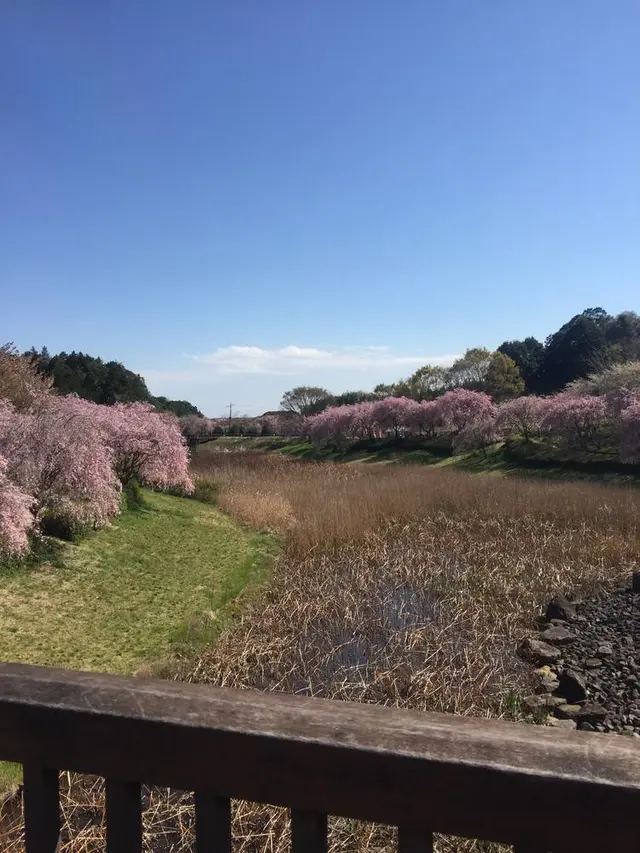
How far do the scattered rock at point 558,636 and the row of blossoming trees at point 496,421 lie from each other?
1919cm

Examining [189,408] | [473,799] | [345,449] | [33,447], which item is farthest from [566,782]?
[189,408]

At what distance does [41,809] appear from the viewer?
4.03 ft

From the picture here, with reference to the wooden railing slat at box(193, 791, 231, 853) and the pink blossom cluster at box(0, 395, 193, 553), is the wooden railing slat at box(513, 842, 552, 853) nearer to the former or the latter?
the wooden railing slat at box(193, 791, 231, 853)

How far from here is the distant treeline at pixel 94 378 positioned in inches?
1937

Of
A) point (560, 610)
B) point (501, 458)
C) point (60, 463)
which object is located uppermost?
point (60, 463)

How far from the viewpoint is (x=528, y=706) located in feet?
22.9

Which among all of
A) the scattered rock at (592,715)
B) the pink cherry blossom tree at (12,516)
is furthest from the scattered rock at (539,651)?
the pink cherry blossom tree at (12,516)

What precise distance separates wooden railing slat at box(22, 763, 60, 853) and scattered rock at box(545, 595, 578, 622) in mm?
9922

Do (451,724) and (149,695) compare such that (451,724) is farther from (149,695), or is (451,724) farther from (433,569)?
→ (433,569)

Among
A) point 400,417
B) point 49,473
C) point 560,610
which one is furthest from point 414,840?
point 400,417

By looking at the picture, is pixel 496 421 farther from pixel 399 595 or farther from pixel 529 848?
pixel 529 848

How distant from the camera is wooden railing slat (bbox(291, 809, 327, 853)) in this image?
3.53 feet

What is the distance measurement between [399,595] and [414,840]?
10004mm

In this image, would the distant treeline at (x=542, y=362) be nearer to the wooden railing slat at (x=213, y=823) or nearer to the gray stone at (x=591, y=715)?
the gray stone at (x=591, y=715)
